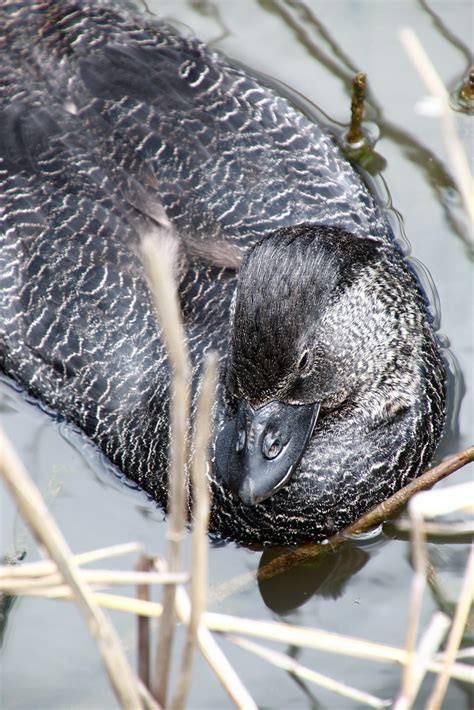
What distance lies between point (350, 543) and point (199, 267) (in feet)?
5.85

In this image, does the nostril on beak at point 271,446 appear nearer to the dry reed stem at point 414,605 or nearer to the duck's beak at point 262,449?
the duck's beak at point 262,449

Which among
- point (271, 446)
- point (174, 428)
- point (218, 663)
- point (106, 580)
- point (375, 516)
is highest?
point (174, 428)

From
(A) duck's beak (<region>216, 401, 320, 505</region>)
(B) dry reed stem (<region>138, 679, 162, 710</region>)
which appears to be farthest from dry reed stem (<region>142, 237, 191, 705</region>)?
(A) duck's beak (<region>216, 401, 320, 505</region>)

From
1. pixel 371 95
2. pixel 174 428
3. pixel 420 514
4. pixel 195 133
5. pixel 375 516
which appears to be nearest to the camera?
pixel 174 428

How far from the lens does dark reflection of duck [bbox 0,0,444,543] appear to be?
16.4ft

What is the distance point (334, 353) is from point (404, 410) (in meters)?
0.72

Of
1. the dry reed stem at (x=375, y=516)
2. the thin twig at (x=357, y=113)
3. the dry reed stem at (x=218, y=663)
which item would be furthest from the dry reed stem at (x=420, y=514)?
the thin twig at (x=357, y=113)

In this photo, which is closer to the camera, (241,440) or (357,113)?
(241,440)

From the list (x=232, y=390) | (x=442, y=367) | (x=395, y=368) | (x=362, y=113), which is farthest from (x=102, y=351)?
(x=362, y=113)

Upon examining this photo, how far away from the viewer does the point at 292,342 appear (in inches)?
184

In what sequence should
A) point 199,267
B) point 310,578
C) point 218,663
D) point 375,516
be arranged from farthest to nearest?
1. point 199,267
2. point 310,578
3. point 375,516
4. point 218,663

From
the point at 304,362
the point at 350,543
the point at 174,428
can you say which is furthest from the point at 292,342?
the point at 174,428

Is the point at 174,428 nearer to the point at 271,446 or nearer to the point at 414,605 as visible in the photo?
the point at 414,605

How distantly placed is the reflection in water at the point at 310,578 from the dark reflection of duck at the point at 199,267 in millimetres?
241
